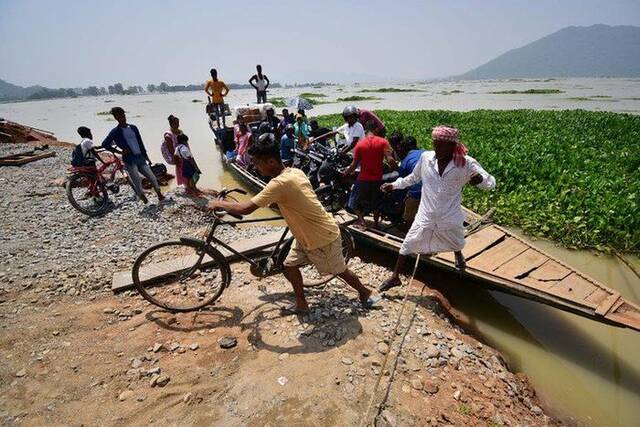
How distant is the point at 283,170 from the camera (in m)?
3.17

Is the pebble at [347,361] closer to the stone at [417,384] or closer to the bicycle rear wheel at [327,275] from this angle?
the stone at [417,384]

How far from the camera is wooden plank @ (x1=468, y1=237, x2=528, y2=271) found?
14.7ft

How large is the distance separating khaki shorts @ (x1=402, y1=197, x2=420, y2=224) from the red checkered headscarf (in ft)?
6.12

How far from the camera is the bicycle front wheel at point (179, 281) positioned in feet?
13.3

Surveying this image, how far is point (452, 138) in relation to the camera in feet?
11.2

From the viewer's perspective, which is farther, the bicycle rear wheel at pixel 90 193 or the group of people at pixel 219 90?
the group of people at pixel 219 90

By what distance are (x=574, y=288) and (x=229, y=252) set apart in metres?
4.59

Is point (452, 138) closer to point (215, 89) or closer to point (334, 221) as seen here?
point (334, 221)

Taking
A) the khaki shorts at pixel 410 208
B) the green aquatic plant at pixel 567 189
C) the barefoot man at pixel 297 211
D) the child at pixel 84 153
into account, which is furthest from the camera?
the child at pixel 84 153

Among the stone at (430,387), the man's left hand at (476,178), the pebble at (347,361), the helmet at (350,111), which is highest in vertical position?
the helmet at (350,111)

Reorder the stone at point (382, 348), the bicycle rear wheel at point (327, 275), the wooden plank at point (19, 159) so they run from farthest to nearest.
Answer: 1. the wooden plank at point (19, 159)
2. the bicycle rear wheel at point (327, 275)
3. the stone at point (382, 348)

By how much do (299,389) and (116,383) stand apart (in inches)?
67.3

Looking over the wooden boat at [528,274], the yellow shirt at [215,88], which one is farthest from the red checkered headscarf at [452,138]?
the yellow shirt at [215,88]

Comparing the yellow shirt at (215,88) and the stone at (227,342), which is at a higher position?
the yellow shirt at (215,88)
